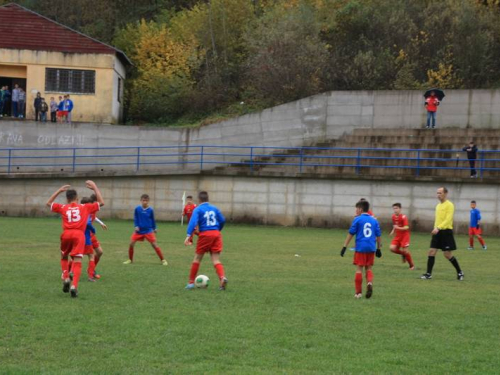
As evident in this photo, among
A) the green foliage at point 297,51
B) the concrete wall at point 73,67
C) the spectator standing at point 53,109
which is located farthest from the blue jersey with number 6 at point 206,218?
the concrete wall at point 73,67

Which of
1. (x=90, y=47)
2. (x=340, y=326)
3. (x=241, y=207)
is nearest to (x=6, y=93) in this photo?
(x=90, y=47)

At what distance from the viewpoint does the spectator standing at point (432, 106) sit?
37906 mm

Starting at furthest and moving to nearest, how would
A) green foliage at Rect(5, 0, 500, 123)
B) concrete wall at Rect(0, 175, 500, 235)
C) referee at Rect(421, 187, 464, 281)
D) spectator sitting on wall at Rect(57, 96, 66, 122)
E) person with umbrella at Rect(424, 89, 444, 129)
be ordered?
1. green foliage at Rect(5, 0, 500, 123)
2. spectator sitting on wall at Rect(57, 96, 66, 122)
3. person with umbrella at Rect(424, 89, 444, 129)
4. concrete wall at Rect(0, 175, 500, 235)
5. referee at Rect(421, 187, 464, 281)

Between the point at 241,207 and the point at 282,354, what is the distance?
26884 millimetres

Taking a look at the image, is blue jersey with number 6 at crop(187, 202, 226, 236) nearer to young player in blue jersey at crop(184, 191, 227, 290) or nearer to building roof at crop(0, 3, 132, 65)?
young player in blue jersey at crop(184, 191, 227, 290)

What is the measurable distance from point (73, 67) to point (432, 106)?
1943 centimetres

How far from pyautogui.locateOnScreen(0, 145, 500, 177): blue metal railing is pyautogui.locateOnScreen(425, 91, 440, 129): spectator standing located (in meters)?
2.69

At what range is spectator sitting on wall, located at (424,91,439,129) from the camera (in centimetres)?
3791

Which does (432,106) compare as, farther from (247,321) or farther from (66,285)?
(247,321)

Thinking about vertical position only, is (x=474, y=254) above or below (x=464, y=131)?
below

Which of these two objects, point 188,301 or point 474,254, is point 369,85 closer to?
point 474,254

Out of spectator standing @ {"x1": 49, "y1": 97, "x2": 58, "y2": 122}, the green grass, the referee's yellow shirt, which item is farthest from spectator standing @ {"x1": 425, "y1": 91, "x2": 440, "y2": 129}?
the referee's yellow shirt

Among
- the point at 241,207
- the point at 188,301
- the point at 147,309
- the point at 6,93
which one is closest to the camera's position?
the point at 147,309

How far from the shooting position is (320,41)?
1887 inches
